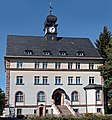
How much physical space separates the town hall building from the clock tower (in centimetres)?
410

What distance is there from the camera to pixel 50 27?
62844 mm

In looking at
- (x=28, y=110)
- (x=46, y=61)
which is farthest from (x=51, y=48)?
(x=28, y=110)

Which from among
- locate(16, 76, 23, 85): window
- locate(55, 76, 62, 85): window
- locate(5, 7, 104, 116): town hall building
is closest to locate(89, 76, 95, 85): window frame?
locate(5, 7, 104, 116): town hall building

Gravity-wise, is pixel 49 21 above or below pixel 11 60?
above

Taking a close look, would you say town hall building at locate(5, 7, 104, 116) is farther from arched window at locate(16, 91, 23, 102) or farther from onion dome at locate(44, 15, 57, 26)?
onion dome at locate(44, 15, 57, 26)

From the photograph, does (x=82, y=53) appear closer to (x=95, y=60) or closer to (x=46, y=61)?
(x=95, y=60)

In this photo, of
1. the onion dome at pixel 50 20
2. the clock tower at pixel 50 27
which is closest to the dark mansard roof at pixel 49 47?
the clock tower at pixel 50 27

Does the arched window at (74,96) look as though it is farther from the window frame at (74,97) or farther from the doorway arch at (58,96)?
the doorway arch at (58,96)

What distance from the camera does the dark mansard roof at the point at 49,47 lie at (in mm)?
55969

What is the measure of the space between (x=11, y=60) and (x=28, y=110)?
31.3ft

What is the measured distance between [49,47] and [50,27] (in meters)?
6.16

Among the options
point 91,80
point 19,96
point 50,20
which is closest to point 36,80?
point 19,96

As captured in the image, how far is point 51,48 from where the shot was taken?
191 feet

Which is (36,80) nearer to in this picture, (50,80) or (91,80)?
(50,80)
